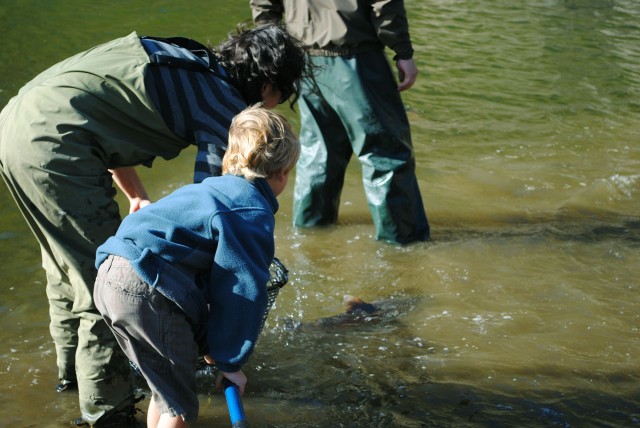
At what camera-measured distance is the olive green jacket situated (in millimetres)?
4703

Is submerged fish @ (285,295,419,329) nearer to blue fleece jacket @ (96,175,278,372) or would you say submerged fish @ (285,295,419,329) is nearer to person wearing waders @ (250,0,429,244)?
person wearing waders @ (250,0,429,244)

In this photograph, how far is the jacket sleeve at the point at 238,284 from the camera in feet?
8.45

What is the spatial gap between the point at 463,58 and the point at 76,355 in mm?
7115

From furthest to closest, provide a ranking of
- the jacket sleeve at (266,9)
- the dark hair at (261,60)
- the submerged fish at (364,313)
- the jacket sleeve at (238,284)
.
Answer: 1. the jacket sleeve at (266,9)
2. the submerged fish at (364,313)
3. the dark hair at (261,60)
4. the jacket sleeve at (238,284)

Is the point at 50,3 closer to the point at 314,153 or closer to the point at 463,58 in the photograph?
the point at 463,58

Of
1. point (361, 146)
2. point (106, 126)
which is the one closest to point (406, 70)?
point (361, 146)

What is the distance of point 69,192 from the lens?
3.00 metres

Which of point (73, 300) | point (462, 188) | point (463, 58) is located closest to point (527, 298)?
point (462, 188)

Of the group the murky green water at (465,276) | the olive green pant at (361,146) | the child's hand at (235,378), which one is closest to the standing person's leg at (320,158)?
the olive green pant at (361,146)

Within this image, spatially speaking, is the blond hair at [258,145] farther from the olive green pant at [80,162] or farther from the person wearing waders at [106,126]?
the olive green pant at [80,162]

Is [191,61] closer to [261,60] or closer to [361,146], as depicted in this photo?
[261,60]

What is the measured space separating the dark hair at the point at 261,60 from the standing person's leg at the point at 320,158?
5.71 ft

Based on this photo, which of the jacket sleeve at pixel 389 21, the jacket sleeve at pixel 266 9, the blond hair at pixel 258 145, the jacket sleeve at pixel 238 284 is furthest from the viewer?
the jacket sleeve at pixel 266 9

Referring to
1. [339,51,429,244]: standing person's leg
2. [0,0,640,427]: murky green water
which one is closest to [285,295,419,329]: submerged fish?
[0,0,640,427]: murky green water
